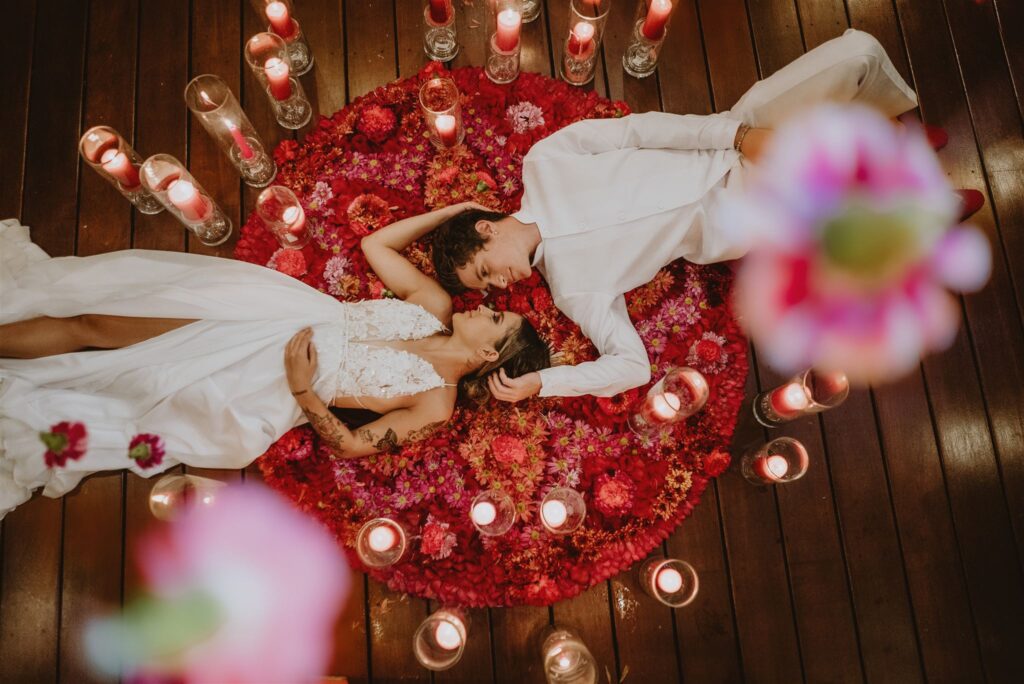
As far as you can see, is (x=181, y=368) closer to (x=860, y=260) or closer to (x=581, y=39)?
(x=581, y=39)

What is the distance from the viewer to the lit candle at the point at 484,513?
205 cm

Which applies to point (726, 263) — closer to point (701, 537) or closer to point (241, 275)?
point (701, 537)

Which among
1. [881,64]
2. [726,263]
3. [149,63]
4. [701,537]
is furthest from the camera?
[149,63]

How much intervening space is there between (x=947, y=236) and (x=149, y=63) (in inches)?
144

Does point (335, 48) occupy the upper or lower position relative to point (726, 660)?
upper

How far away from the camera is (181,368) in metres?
2.03

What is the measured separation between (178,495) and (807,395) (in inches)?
89.5

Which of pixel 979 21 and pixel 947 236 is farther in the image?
pixel 979 21

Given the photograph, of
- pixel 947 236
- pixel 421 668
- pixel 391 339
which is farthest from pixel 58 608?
pixel 947 236

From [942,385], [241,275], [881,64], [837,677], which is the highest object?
[881,64]

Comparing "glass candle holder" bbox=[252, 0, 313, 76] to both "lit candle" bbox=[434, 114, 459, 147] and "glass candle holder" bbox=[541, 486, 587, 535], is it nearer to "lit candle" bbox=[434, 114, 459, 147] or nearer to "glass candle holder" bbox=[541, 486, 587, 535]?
"lit candle" bbox=[434, 114, 459, 147]

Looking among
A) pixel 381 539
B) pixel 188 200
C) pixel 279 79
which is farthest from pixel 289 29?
pixel 381 539

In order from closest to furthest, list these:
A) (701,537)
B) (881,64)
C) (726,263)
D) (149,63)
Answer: (881,64) → (701,537) → (726,263) → (149,63)

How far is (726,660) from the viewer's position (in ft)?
7.33
